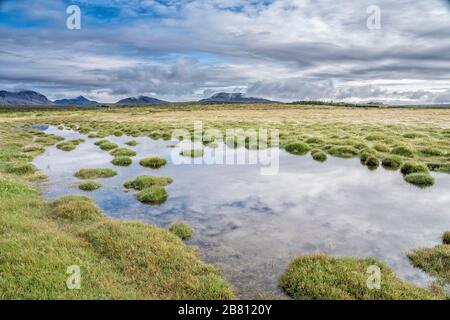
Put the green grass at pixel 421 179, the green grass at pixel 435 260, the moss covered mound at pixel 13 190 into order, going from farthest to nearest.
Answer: the green grass at pixel 421 179 < the moss covered mound at pixel 13 190 < the green grass at pixel 435 260

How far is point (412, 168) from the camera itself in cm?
2516

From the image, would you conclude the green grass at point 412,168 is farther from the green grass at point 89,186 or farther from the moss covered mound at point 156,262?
the green grass at point 89,186

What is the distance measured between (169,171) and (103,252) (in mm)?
15482

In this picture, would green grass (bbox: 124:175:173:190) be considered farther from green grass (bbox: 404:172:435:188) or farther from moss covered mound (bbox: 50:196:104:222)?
green grass (bbox: 404:172:435:188)

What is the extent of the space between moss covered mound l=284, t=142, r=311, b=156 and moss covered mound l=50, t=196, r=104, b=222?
2284cm

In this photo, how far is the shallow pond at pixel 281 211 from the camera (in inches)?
490

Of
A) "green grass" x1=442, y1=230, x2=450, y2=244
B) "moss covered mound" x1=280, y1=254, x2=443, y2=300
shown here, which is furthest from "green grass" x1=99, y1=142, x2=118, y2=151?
"green grass" x1=442, y1=230, x2=450, y2=244

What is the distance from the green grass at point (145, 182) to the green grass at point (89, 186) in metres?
1.66

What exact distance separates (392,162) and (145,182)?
59.9 ft

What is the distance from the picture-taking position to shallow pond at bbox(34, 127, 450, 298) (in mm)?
12438

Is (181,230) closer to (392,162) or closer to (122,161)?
(122,161)

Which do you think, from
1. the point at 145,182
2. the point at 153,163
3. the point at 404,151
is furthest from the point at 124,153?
the point at 404,151

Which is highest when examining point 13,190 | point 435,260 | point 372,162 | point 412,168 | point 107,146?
point 107,146

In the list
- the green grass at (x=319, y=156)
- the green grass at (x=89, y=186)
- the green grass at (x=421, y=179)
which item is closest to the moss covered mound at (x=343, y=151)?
the green grass at (x=319, y=156)
